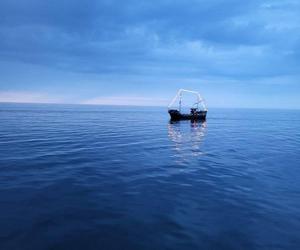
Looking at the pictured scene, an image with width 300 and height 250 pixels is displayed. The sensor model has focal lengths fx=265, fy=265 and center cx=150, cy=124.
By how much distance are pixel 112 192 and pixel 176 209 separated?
4.28m

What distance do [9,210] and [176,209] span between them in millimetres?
8225

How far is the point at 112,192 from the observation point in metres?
16.0

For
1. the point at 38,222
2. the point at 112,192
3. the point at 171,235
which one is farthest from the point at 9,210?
the point at 171,235

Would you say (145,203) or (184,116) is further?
(184,116)

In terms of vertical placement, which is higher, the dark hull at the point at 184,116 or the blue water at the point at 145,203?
the dark hull at the point at 184,116

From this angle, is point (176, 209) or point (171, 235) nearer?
point (171, 235)

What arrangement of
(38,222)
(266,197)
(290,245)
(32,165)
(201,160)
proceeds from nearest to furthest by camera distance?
(290,245), (38,222), (266,197), (32,165), (201,160)

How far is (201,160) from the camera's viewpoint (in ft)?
86.2

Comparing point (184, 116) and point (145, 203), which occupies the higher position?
point (184, 116)

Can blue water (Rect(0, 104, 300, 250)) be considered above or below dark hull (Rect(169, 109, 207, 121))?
below

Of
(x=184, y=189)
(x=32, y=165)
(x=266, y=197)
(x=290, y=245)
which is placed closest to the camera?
(x=290, y=245)

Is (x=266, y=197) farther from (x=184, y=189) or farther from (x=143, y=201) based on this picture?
(x=143, y=201)

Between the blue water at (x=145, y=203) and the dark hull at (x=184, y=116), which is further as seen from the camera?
the dark hull at (x=184, y=116)

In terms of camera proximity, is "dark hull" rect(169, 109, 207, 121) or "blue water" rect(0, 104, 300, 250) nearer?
"blue water" rect(0, 104, 300, 250)
